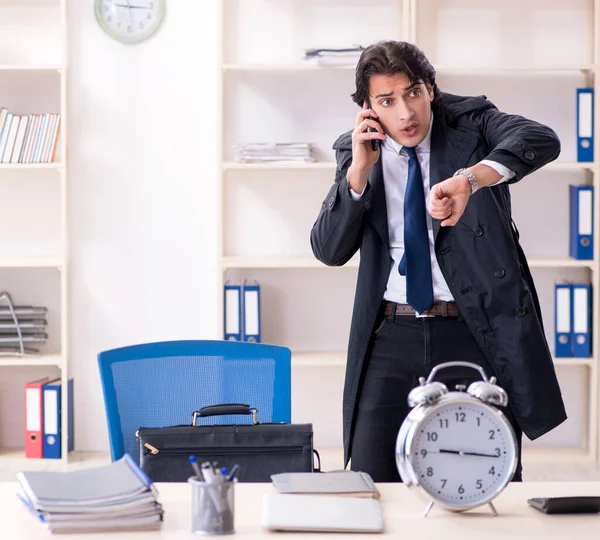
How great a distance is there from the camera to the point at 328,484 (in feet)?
5.17

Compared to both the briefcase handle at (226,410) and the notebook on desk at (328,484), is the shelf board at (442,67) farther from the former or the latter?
the notebook on desk at (328,484)

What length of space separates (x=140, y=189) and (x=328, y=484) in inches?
116

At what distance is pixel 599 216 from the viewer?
13.4 feet

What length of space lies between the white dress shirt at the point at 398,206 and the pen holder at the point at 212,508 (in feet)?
2.94

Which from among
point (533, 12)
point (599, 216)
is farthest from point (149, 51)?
point (599, 216)

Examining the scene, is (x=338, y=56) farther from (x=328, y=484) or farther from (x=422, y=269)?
(x=328, y=484)

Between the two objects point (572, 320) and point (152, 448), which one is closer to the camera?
point (152, 448)

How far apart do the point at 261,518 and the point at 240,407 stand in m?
0.46

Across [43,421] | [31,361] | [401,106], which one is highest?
[401,106]

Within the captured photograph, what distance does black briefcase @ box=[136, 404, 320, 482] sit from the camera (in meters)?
1.68

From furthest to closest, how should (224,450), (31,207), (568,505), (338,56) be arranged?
1. (31,207)
2. (338,56)
3. (224,450)
4. (568,505)

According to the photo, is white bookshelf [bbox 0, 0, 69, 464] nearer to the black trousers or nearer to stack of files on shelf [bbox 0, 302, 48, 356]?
stack of files on shelf [bbox 0, 302, 48, 356]

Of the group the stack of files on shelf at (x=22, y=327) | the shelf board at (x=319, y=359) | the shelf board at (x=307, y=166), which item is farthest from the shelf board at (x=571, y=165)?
the stack of files on shelf at (x=22, y=327)

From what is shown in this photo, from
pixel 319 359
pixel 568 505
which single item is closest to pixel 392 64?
pixel 568 505
